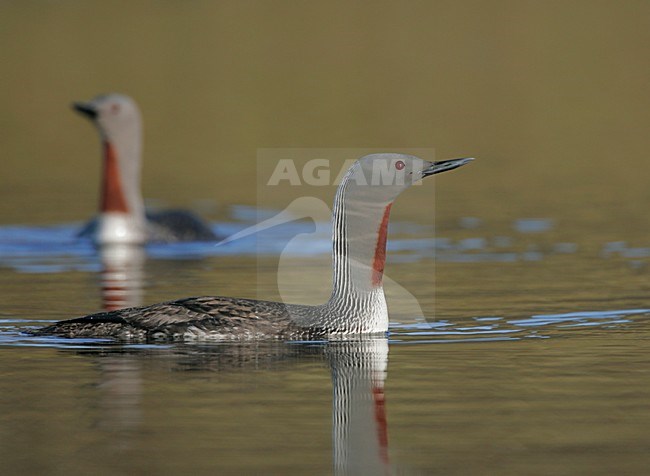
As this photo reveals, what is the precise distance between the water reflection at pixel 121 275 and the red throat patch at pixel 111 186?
51 cm

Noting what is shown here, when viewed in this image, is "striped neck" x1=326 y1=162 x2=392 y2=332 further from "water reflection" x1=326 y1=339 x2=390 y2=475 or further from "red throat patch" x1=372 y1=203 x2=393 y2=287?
"water reflection" x1=326 y1=339 x2=390 y2=475

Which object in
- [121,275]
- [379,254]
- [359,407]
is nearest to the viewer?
[359,407]

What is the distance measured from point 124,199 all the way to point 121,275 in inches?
134

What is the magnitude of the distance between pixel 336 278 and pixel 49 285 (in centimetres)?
368

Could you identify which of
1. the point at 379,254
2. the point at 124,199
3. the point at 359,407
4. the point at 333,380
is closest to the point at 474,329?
the point at 379,254

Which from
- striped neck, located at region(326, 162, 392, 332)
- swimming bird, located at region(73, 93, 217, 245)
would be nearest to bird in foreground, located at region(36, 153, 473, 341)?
striped neck, located at region(326, 162, 392, 332)

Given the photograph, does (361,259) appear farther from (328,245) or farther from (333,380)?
A: (328,245)

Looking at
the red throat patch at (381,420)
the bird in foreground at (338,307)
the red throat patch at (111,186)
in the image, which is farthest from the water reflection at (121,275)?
the red throat patch at (381,420)

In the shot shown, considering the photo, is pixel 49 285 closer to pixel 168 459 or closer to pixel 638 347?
pixel 638 347

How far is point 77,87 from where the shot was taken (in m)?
30.1

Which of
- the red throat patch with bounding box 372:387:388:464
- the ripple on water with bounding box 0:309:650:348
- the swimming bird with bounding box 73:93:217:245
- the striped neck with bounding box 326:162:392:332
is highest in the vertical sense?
the swimming bird with bounding box 73:93:217:245

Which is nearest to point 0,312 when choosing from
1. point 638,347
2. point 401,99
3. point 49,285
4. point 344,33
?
point 49,285

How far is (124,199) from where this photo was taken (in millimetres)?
16781

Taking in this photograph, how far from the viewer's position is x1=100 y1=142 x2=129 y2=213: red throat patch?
16703 millimetres
